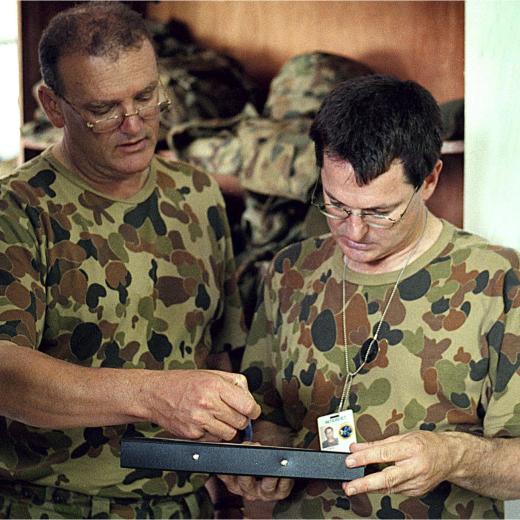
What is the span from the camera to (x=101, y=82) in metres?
1.94

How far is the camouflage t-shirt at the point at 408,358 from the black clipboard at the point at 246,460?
26 cm

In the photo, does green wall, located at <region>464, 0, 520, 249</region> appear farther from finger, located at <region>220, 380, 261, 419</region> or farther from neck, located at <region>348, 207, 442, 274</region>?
finger, located at <region>220, 380, 261, 419</region>

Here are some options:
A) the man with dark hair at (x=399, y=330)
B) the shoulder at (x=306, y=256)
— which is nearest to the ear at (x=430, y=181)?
the man with dark hair at (x=399, y=330)

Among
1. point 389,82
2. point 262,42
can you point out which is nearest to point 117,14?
point 389,82

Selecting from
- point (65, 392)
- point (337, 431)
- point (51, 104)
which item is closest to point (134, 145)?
point (51, 104)

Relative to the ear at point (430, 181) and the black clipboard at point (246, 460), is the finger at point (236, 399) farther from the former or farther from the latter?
the ear at point (430, 181)

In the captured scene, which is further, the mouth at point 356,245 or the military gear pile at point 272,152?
the military gear pile at point 272,152

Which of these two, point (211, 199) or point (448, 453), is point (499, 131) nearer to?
point (211, 199)

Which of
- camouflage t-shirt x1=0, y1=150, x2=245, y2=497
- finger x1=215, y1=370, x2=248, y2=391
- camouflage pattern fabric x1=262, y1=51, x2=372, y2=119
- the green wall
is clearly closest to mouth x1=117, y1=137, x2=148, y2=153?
camouflage t-shirt x1=0, y1=150, x2=245, y2=497

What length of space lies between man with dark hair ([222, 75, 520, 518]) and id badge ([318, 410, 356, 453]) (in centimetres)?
1

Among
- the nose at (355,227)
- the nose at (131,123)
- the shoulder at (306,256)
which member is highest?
the nose at (131,123)

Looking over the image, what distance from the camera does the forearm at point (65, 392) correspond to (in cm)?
160

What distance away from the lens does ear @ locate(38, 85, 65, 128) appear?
2.03 meters

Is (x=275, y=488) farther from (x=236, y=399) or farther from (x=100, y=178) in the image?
(x=100, y=178)
